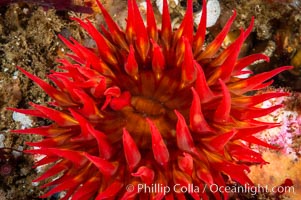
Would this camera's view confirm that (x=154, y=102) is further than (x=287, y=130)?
No

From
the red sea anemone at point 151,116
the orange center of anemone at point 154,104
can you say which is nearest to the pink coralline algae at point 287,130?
the red sea anemone at point 151,116

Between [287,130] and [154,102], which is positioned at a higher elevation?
[154,102]

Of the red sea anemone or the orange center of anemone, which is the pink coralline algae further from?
the orange center of anemone

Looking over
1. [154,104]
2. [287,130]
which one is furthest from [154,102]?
[287,130]

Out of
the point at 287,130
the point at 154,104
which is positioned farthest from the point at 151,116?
the point at 287,130

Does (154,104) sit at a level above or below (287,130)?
above

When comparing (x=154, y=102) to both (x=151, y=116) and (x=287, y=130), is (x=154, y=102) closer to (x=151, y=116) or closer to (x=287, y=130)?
(x=151, y=116)

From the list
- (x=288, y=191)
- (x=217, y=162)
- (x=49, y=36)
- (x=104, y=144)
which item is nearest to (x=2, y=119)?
(x=49, y=36)

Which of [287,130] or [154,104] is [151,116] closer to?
[154,104]
